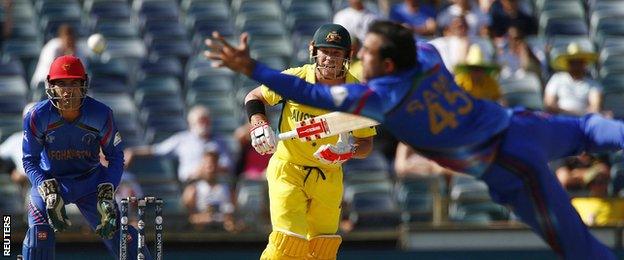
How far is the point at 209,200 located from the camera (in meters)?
14.6

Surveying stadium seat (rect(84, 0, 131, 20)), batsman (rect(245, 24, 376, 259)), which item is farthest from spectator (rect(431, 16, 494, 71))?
batsman (rect(245, 24, 376, 259))

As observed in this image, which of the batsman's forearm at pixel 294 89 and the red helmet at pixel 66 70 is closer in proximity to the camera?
the batsman's forearm at pixel 294 89

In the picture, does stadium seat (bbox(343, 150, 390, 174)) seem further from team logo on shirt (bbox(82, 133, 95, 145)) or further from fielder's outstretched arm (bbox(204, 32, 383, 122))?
fielder's outstretched arm (bbox(204, 32, 383, 122))

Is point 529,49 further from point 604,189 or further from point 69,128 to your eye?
point 69,128

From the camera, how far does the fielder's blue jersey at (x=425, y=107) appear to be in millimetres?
7848

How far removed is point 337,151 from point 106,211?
179 cm

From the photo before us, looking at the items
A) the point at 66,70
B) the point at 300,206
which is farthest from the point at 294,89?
the point at 66,70

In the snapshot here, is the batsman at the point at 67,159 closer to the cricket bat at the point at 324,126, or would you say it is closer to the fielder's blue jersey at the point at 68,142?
the fielder's blue jersey at the point at 68,142

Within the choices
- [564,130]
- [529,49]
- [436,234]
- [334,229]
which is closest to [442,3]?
[529,49]

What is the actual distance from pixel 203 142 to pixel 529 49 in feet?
13.8

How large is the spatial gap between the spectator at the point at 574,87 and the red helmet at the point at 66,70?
6.80 meters

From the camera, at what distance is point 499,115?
26.8 ft

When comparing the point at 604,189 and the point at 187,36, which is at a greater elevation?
the point at 187,36

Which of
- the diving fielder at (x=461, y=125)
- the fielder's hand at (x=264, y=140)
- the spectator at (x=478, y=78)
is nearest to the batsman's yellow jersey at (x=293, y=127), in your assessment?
the fielder's hand at (x=264, y=140)
